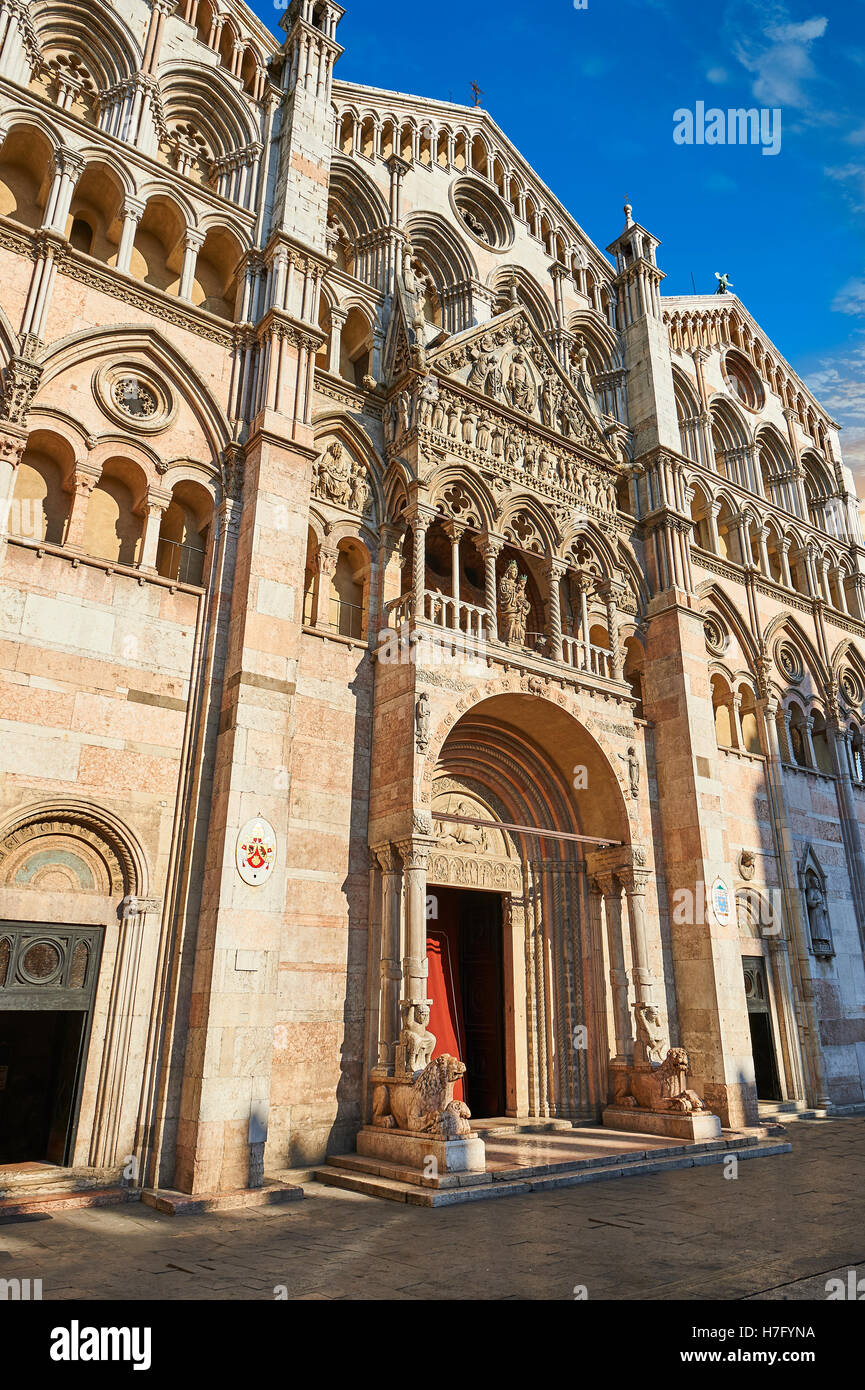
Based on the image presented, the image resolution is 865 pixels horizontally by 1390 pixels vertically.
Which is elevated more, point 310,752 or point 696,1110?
point 310,752

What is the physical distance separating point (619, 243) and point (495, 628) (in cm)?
1635

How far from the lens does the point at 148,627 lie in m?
13.5

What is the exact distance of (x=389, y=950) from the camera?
1384cm

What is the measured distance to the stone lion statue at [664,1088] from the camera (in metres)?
15.7

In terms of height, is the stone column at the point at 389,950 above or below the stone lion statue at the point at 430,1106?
above

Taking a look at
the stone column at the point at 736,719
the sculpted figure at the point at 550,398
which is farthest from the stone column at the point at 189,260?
the stone column at the point at 736,719

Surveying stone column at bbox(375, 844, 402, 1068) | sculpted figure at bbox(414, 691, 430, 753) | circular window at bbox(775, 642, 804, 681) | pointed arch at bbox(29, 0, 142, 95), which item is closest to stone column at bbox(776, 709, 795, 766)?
circular window at bbox(775, 642, 804, 681)

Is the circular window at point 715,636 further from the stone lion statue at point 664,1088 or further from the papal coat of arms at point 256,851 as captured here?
the papal coat of arms at point 256,851

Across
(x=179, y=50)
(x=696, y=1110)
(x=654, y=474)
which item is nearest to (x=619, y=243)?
(x=654, y=474)

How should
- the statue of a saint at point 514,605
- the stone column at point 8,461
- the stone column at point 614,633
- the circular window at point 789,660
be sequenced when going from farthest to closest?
the circular window at point 789,660 → the stone column at point 614,633 → the statue of a saint at point 514,605 → the stone column at point 8,461

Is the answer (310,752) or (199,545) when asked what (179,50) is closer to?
(199,545)

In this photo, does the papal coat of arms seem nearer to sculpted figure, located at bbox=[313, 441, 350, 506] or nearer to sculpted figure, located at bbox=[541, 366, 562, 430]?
sculpted figure, located at bbox=[313, 441, 350, 506]

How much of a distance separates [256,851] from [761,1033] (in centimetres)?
1479

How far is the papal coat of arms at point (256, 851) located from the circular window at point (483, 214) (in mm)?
17346
